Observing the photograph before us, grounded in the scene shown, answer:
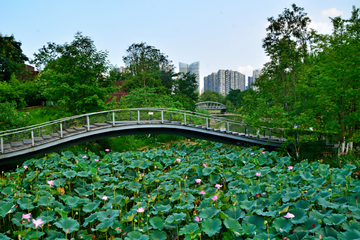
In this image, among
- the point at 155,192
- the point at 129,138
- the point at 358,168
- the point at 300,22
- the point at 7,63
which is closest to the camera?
the point at 155,192

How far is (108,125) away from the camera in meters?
9.88

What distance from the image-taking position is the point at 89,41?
11953 mm

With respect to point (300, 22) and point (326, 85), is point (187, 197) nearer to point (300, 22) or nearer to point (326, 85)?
point (326, 85)

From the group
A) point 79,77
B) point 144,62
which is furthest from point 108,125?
point 144,62

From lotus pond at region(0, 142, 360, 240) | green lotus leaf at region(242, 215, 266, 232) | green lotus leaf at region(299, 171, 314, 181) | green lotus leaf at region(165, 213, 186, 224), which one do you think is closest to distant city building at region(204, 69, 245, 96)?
green lotus leaf at region(299, 171, 314, 181)

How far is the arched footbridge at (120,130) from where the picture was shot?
8406 millimetres

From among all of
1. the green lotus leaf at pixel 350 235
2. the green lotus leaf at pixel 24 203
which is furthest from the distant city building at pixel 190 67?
the green lotus leaf at pixel 350 235

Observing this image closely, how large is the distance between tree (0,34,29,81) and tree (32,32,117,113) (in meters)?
17.4

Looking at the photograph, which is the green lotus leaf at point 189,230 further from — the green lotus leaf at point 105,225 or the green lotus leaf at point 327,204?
the green lotus leaf at point 327,204

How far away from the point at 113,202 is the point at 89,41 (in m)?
9.79

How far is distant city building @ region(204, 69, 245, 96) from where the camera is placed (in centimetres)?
11094

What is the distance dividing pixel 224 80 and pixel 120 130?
106328 millimetres

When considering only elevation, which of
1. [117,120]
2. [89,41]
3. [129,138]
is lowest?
[129,138]

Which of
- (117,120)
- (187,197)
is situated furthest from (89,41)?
(187,197)
